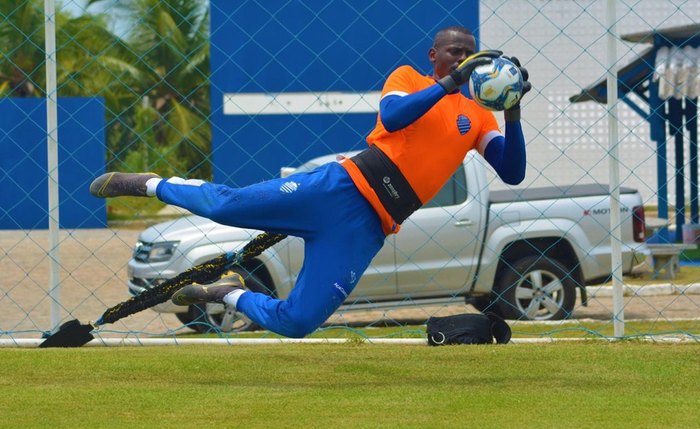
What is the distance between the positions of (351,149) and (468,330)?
475 inches

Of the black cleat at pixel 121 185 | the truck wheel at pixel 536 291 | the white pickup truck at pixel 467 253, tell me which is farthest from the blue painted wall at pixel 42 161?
the black cleat at pixel 121 185

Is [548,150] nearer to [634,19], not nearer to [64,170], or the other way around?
[634,19]

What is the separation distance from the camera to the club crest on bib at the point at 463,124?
6547mm

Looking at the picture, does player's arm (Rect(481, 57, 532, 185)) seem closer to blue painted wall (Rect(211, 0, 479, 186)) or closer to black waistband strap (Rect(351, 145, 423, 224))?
black waistband strap (Rect(351, 145, 423, 224))

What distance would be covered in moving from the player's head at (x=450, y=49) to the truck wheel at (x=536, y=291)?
5.03m

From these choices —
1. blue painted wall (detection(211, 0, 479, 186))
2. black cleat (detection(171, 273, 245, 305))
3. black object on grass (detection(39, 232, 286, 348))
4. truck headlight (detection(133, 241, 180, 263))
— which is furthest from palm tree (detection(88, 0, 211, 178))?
black cleat (detection(171, 273, 245, 305))

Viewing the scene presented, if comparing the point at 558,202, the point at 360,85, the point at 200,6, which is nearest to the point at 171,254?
the point at 558,202

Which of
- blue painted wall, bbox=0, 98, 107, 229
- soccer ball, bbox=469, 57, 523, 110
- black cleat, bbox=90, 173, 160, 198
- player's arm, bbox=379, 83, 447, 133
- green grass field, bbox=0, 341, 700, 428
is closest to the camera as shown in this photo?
green grass field, bbox=0, 341, 700, 428

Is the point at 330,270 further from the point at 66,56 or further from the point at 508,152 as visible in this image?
the point at 66,56

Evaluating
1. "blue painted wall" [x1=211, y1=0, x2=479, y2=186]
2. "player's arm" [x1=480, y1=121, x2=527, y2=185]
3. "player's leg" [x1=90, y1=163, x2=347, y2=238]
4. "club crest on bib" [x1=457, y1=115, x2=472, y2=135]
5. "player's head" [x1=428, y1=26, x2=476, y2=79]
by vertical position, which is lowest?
"player's leg" [x1=90, y1=163, x2=347, y2=238]

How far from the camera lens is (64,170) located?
25469mm

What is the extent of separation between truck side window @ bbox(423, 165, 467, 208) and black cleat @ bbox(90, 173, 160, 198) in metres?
4.95

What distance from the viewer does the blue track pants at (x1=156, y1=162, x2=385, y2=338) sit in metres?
6.37

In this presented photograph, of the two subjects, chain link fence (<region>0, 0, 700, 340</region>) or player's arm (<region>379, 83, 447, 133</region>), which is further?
chain link fence (<region>0, 0, 700, 340</region>)
